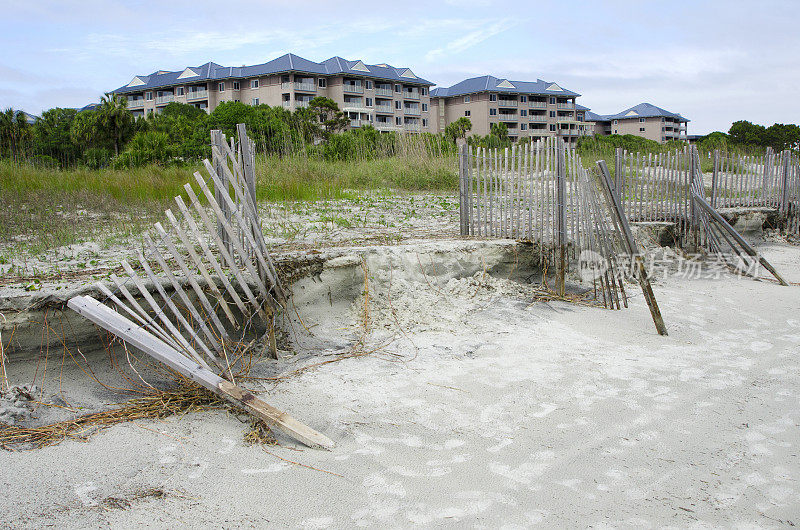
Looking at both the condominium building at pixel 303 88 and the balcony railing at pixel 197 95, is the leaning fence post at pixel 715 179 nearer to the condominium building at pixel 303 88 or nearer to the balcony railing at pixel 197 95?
the condominium building at pixel 303 88

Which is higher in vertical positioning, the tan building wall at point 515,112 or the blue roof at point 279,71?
the blue roof at point 279,71

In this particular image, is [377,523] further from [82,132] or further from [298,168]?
[82,132]

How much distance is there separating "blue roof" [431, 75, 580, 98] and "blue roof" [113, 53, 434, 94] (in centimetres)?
481

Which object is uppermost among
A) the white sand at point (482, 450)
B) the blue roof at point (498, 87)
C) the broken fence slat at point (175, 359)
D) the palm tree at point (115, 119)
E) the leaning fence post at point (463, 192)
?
the blue roof at point (498, 87)

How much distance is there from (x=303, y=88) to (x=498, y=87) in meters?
20.3

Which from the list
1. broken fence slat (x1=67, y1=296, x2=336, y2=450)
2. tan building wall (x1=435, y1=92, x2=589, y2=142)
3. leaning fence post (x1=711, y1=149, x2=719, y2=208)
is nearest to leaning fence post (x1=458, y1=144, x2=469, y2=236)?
broken fence slat (x1=67, y1=296, x2=336, y2=450)

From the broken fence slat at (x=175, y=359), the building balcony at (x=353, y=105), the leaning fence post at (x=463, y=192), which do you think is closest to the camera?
the broken fence slat at (x=175, y=359)

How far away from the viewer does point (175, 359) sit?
12.3 ft

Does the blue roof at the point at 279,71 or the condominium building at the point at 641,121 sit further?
the condominium building at the point at 641,121

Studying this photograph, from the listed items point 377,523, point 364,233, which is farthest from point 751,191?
point 377,523

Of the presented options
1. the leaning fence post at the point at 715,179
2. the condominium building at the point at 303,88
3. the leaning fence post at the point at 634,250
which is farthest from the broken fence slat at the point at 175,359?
the condominium building at the point at 303,88

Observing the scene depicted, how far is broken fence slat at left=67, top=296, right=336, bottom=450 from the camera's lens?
354cm

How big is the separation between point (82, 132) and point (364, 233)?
26434 mm

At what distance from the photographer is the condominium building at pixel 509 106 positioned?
58.6m
